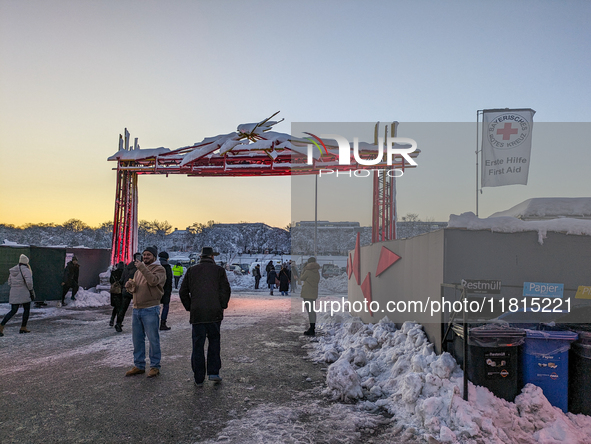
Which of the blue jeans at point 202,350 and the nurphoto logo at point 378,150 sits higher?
the nurphoto logo at point 378,150

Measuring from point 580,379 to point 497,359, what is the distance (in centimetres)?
88

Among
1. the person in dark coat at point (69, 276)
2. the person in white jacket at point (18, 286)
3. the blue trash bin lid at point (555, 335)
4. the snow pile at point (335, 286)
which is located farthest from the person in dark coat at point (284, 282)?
the blue trash bin lid at point (555, 335)

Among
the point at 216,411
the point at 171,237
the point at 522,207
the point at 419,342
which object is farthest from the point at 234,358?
the point at 171,237

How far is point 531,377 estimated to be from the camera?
13.7 ft

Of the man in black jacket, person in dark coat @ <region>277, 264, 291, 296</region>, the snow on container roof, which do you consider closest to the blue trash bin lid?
the man in black jacket

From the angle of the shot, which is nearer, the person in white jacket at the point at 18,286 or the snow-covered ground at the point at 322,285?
the person in white jacket at the point at 18,286

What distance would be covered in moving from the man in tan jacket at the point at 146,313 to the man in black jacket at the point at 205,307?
0.54 metres

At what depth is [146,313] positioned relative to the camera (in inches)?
224

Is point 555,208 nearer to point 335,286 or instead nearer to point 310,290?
point 310,290

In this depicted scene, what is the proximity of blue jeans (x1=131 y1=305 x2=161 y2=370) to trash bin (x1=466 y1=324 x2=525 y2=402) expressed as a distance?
4.32 m

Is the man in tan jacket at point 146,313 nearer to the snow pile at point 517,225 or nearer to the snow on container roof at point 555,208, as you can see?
the snow pile at point 517,225

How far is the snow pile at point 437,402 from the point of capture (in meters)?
3.65

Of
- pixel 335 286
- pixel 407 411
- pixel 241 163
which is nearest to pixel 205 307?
pixel 407 411

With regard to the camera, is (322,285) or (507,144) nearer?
(507,144)
